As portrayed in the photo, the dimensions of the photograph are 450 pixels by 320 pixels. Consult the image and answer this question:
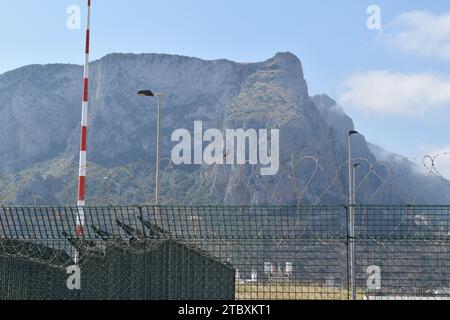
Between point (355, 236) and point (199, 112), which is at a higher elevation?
point (199, 112)

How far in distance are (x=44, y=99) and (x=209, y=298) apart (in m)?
172

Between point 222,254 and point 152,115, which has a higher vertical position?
point 152,115

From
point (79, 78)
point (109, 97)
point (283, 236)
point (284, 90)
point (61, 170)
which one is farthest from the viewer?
point (79, 78)

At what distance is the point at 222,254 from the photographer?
9.85 m

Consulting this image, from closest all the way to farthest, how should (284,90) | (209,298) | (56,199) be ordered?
(209,298), (56,199), (284,90)

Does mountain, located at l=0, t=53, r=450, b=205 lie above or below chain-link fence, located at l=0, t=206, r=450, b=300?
above

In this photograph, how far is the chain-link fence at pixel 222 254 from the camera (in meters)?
9.38

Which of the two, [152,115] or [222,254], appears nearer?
[222,254]

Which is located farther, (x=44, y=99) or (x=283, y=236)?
(x=44, y=99)

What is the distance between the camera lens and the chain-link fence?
938cm

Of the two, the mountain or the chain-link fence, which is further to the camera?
the mountain

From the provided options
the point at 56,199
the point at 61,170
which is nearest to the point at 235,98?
the point at 61,170

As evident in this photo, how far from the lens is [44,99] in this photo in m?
175

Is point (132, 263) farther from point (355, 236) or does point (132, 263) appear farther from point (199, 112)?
point (199, 112)
